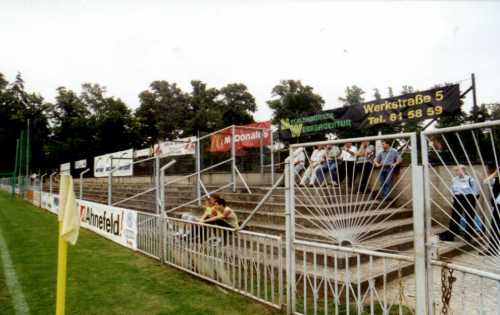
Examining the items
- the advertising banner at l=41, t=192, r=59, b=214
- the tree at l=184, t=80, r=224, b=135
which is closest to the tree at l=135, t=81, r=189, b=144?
the tree at l=184, t=80, r=224, b=135

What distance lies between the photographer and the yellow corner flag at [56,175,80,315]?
2.75 m

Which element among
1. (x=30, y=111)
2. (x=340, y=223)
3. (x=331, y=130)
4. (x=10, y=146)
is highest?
(x=30, y=111)

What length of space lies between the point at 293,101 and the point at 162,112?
16.6 meters

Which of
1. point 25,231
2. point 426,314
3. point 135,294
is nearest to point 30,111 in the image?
point 25,231

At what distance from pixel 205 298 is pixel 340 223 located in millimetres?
2115

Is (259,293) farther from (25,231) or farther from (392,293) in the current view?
(25,231)

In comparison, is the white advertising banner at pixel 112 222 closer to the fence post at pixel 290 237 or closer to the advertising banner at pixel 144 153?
the fence post at pixel 290 237

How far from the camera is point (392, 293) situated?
4.60 meters

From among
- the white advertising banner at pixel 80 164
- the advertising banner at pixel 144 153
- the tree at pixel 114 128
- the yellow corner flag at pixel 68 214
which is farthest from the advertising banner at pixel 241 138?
the tree at pixel 114 128

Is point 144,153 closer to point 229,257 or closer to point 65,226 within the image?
point 229,257

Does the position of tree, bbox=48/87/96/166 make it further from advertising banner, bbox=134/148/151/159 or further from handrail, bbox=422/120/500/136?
handrail, bbox=422/120/500/136

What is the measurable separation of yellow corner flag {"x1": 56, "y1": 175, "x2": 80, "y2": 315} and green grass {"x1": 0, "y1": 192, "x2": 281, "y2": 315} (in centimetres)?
178

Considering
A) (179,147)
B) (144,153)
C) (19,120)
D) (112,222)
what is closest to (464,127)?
(112,222)

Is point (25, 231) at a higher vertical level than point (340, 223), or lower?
lower
